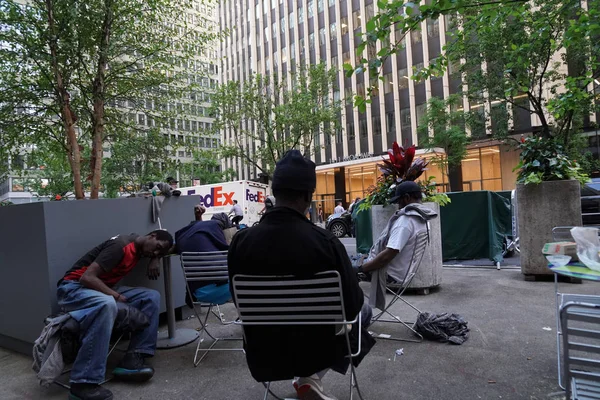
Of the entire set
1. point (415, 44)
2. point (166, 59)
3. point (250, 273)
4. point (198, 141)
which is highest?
point (415, 44)

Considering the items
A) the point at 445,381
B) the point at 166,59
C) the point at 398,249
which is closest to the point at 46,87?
the point at 166,59

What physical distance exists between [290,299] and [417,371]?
71.6 inches

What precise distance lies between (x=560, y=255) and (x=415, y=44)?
32.6m

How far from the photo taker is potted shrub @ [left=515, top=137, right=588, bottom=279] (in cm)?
609

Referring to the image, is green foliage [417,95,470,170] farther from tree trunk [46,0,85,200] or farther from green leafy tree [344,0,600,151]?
tree trunk [46,0,85,200]

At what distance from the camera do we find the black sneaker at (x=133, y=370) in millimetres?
3178

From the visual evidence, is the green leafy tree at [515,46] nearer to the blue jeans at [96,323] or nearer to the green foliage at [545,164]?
the green foliage at [545,164]

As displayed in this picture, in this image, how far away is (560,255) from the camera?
8.96ft

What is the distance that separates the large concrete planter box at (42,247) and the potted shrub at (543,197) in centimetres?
583

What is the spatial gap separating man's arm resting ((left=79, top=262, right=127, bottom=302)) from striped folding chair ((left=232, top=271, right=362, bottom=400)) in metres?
1.71

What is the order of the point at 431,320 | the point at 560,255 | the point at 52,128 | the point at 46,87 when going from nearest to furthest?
the point at 560,255 → the point at 431,320 → the point at 46,87 → the point at 52,128

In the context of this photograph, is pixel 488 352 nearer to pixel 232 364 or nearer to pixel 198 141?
pixel 232 364

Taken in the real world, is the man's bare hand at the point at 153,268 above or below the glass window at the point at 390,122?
below

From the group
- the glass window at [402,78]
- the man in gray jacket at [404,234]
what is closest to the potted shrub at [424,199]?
the man in gray jacket at [404,234]
